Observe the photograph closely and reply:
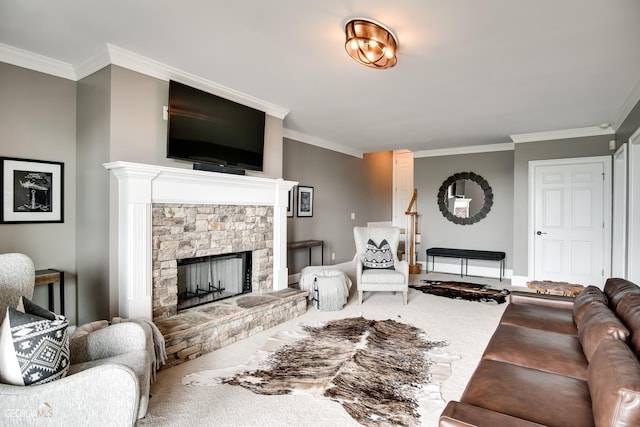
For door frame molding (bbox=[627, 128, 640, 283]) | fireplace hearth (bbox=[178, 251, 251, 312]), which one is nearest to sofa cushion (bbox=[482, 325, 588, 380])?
fireplace hearth (bbox=[178, 251, 251, 312])

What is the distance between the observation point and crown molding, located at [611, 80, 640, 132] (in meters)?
3.51

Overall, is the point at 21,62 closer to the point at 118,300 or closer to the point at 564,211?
the point at 118,300

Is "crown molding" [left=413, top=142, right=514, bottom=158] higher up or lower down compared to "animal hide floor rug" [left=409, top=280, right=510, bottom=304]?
higher up

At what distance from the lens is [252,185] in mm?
3828

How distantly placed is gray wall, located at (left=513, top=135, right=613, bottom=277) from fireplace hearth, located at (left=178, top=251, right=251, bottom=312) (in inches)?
176

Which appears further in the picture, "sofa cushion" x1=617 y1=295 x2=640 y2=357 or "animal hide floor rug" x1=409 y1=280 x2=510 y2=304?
"animal hide floor rug" x1=409 y1=280 x2=510 y2=304

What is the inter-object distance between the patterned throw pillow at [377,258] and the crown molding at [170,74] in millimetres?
2298

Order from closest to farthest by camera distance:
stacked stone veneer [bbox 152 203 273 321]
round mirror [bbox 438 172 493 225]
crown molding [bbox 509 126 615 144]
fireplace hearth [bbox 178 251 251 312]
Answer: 1. stacked stone veneer [bbox 152 203 273 321]
2. fireplace hearth [bbox 178 251 251 312]
3. crown molding [bbox 509 126 615 144]
4. round mirror [bbox 438 172 493 225]

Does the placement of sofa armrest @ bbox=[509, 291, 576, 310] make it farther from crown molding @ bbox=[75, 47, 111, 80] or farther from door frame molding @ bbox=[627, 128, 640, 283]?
crown molding @ bbox=[75, 47, 111, 80]

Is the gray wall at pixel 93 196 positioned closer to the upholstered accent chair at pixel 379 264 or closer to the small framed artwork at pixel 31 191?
the small framed artwork at pixel 31 191

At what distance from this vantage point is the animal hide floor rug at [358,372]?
2.14 metres

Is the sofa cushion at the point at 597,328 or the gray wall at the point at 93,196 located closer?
the sofa cushion at the point at 597,328

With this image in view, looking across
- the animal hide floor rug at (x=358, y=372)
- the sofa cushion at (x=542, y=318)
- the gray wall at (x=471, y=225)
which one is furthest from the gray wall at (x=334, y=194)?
the sofa cushion at (x=542, y=318)

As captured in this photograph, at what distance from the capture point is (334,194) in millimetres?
6480
